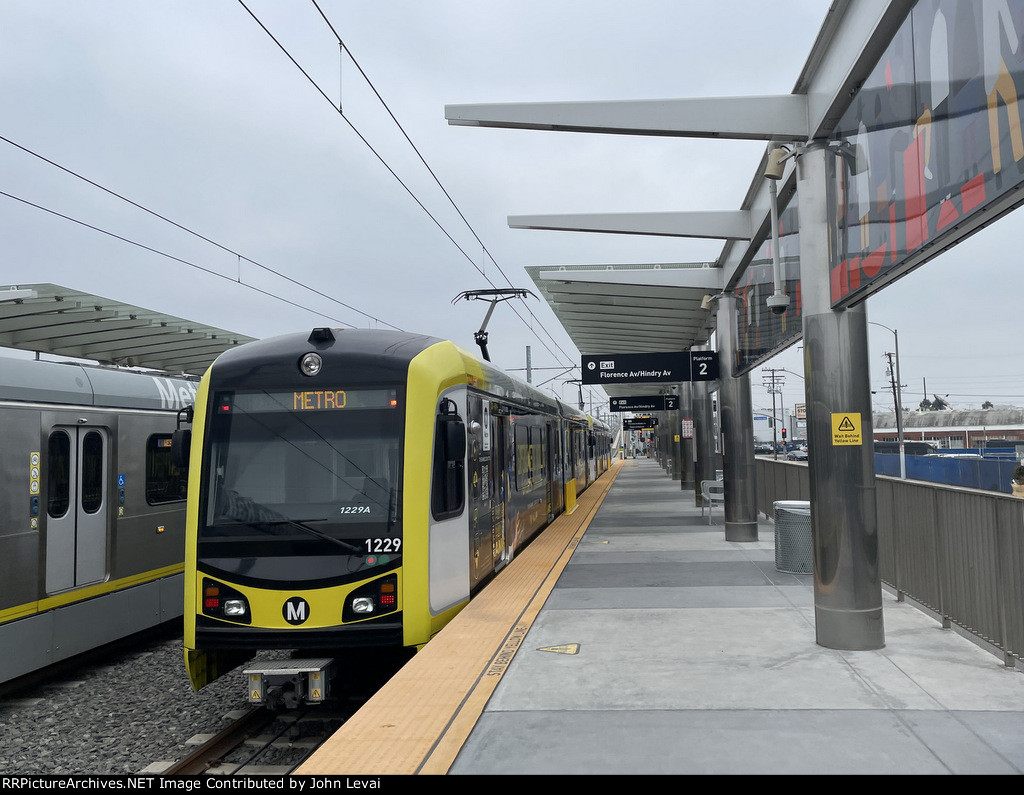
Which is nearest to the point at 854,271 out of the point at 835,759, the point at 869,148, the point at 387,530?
the point at 869,148

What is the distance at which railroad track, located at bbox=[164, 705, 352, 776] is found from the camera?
5.68 m

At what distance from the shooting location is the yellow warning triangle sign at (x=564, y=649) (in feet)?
22.2

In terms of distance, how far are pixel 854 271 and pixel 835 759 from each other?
11.4 feet

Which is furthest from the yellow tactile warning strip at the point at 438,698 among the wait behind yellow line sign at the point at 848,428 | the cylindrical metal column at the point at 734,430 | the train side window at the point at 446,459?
the cylindrical metal column at the point at 734,430

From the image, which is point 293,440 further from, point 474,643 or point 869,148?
point 869,148

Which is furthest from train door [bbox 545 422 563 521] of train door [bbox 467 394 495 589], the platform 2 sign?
train door [bbox 467 394 495 589]

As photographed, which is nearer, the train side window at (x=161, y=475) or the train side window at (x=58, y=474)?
the train side window at (x=58, y=474)

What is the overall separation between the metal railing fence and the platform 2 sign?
5863mm

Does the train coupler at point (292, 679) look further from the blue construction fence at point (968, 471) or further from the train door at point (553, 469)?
the blue construction fence at point (968, 471)

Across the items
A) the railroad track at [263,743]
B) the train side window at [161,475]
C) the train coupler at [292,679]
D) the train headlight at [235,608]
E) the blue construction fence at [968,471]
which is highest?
the train side window at [161,475]

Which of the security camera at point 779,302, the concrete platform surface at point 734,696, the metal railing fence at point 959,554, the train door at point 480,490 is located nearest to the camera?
the concrete platform surface at point 734,696

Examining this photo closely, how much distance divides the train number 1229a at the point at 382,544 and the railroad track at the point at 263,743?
53.0 inches

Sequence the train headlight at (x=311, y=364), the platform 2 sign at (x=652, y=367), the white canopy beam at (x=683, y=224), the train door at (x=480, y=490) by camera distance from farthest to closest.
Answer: the platform 2 sign at (x=652, y=367), the white canopy beam at (x=683, y=224), the train door at (x=480, y=490), the train headlight at (x=311, y=364)

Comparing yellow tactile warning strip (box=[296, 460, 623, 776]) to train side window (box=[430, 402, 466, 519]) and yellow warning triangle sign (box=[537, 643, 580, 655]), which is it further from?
train side window (box=[430, 402, 466, 519])
